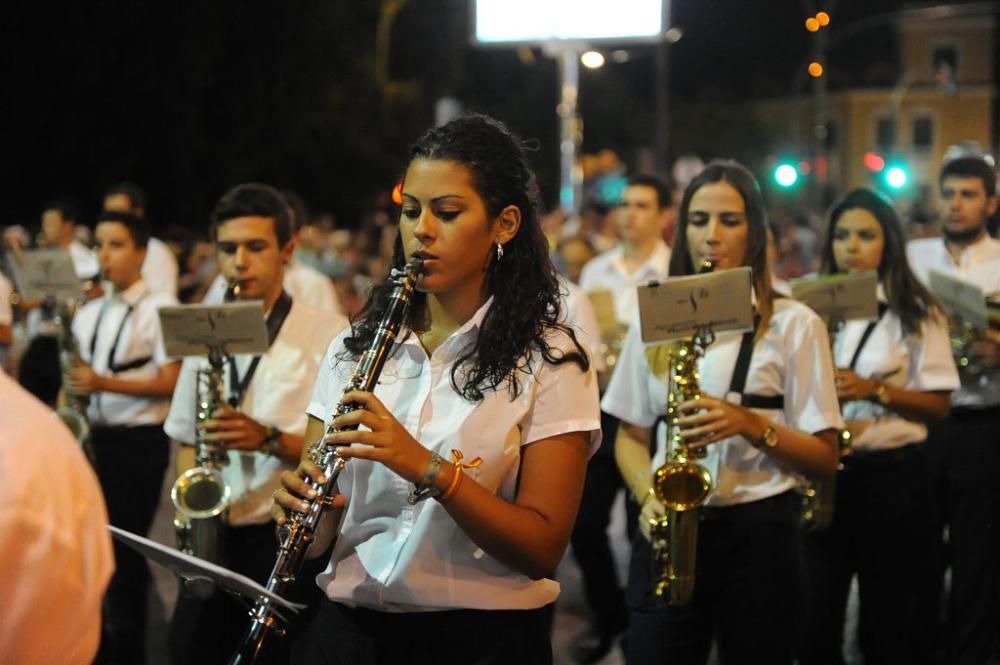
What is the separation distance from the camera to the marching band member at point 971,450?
6609 millimetres

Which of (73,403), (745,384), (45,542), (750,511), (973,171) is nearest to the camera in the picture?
(45,542)

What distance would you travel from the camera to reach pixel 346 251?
18.4 m

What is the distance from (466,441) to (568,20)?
20.9 meters

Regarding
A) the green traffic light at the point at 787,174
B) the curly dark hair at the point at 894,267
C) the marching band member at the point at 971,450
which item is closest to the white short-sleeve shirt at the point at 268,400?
→ the curly dark hair at the point at 894,267

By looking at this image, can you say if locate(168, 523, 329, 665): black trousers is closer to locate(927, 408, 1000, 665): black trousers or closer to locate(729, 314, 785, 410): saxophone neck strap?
locate(729, 314, 785, 410): saxophone neck strap

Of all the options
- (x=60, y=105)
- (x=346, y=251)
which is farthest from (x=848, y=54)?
(x=346, y=251)

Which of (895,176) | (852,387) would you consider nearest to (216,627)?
(852,387)

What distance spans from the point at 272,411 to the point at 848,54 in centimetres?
8185

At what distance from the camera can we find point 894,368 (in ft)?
19.9

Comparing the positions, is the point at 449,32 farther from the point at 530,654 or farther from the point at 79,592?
the point at 79,592

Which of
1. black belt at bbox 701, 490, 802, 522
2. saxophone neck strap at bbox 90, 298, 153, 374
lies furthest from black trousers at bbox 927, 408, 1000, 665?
saxophone neck strap at bbox 90, 298, 153, 374

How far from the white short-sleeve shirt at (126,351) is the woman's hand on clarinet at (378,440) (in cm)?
393

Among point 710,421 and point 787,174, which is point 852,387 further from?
point 787,174

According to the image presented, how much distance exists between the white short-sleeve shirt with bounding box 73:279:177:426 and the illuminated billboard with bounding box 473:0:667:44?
17.0 m
